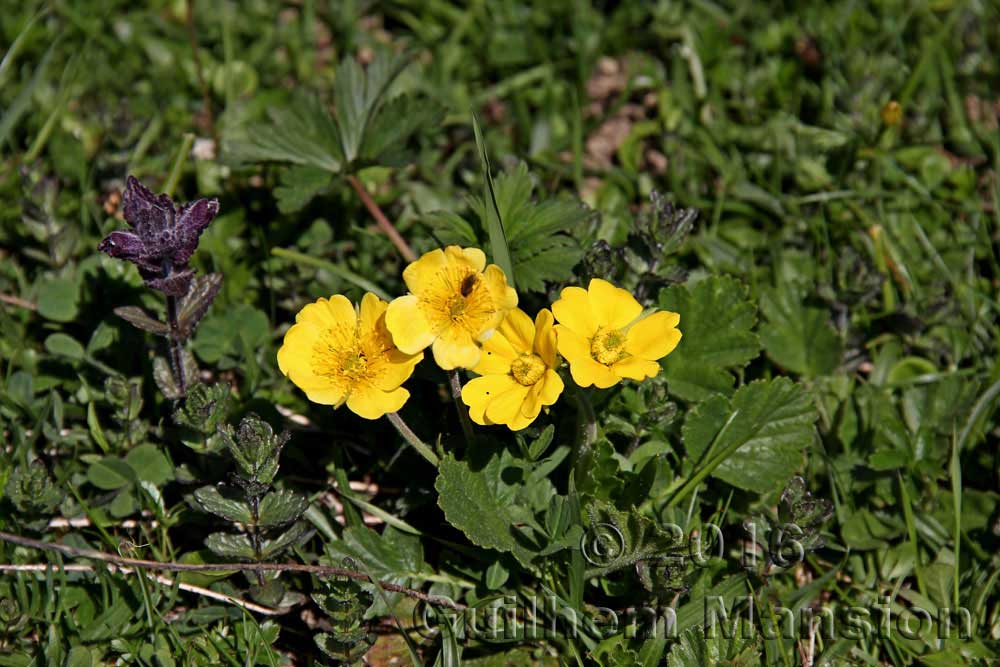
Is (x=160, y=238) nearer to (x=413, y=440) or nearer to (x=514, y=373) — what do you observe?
(x=413, y=440)

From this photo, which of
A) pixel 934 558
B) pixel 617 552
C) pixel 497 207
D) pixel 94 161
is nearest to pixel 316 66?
pixel 94 161

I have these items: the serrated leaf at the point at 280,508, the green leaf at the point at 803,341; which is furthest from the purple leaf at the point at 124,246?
the green leaf at the point at 803,341

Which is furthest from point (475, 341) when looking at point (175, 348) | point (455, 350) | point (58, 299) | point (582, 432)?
point (58, 299)

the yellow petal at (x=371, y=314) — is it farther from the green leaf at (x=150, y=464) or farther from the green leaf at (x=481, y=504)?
the green leaf at (x=150, y=464)

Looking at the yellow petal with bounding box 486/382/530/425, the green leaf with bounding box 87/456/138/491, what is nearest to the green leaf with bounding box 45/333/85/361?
the green leaf with bounding box 87/456/138/491

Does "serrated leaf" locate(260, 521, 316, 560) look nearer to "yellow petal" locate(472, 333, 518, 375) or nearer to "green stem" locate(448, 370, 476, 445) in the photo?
"green stem" locate(448, 370, 476, 445)

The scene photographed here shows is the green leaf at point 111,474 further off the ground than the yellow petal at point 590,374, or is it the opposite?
the yellow petal at point 590,374
